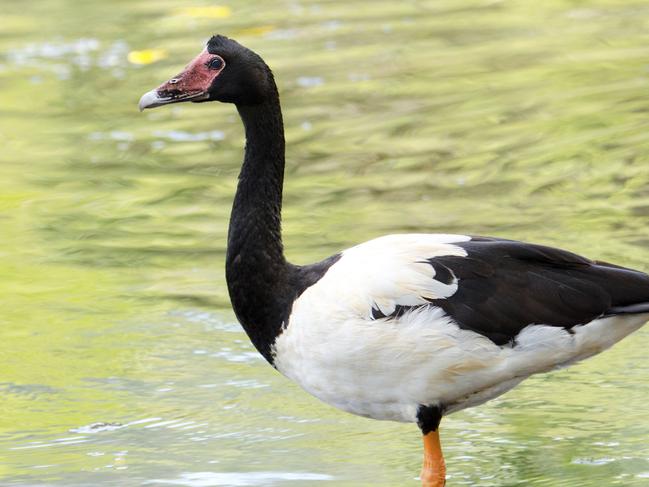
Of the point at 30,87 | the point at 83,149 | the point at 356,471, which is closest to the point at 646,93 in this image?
the point at 83,149

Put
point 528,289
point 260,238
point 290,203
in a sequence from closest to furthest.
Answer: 1. point 528,289
2. point 260,238
3. point 290,203

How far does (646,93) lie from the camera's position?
1230 cm

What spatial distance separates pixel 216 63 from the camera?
6270mm

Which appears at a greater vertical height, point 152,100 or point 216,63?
point 216,63

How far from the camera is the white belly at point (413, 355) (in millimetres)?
5680

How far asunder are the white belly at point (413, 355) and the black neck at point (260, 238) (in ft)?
0.59

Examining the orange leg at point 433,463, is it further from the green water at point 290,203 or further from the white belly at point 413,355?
the green water at point 290,203

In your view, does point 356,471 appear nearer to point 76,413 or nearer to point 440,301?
point 440,301

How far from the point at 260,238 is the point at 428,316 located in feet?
2.97

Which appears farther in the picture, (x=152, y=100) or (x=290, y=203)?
(x=290, y=203)

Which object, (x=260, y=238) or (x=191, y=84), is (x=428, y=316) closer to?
(x=260, y=238)

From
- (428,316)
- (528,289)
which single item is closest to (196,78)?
(428,316)

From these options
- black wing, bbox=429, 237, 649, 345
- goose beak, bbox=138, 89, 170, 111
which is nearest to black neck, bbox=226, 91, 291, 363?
goose beak, bbox=138, 89, 170, 111

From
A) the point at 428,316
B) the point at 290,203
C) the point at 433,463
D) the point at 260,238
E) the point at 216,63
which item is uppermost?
the point at 216,63
